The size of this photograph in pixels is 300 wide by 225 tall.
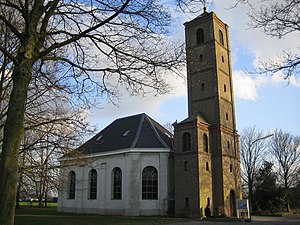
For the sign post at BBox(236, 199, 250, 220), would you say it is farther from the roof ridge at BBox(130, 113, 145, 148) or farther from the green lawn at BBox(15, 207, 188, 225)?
the roof ridge at BBox(130, 113, 145, 148)

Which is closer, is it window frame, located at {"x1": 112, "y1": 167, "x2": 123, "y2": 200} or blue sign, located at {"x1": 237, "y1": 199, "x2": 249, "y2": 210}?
blue sign, located at {"x1": 237, "y1": 199, "x2": 249, "y2": 210}

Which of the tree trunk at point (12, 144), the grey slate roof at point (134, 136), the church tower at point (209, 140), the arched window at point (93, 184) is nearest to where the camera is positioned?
the tree trunk at point (12, 144)

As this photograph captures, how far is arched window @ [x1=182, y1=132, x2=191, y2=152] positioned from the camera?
1232 inches

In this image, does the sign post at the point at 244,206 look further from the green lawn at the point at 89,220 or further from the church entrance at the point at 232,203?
the green lawn at the point at 89,220

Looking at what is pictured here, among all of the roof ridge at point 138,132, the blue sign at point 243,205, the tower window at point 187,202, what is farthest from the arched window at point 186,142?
the blue sign at point 243,205

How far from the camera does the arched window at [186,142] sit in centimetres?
3130

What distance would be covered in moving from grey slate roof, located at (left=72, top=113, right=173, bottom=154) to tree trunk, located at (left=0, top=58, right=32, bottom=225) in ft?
84.1

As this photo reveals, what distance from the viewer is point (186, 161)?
30.8m

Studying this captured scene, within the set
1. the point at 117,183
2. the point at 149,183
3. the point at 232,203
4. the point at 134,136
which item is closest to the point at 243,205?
the point at 232,203

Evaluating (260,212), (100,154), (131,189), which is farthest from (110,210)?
(260,212)

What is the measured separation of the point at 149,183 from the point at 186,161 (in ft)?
14.8

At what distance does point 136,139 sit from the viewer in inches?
1332

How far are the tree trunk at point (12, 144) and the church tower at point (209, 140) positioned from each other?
2274 centimetres

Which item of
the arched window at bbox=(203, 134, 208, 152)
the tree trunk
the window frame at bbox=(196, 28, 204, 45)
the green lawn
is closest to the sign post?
the green lawn
